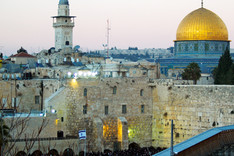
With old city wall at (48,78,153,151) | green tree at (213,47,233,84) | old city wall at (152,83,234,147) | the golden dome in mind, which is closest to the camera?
old city wall at (152,83,234,147)

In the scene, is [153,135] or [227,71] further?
[227,71]

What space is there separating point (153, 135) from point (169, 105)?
9.30ft

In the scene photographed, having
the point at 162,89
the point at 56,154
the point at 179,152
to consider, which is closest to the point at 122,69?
the point at 162,89

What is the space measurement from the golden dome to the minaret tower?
1530 centimetres

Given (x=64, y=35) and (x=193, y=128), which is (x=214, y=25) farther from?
(x=193, y=128)

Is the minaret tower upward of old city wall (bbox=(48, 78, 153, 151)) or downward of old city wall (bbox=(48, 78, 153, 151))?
upward

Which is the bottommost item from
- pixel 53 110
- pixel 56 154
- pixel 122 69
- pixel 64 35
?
pixel 56 154

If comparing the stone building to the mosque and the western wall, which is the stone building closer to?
the western wall

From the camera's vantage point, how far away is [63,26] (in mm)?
59125

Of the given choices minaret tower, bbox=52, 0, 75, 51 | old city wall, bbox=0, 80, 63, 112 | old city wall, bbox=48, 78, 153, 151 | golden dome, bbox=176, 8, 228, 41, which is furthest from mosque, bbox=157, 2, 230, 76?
old city wall, bbox=0, 80, 63, 112

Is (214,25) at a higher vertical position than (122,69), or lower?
higher

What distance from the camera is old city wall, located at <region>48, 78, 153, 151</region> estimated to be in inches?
1564

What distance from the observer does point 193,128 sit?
39.8 m

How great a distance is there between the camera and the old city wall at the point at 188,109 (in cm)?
3812
